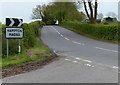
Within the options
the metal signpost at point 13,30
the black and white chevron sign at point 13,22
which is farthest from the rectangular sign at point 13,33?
the black and white chevron sign at point 13,22

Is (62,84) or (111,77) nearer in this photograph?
(62,84)

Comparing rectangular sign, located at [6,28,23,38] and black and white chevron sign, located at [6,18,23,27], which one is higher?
black and white chevron sign, located at [6,18,23,27]

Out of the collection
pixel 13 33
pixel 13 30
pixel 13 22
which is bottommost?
pixel 13 33

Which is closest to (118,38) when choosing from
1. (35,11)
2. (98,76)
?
(98,76)

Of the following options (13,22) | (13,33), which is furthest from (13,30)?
(13,22)

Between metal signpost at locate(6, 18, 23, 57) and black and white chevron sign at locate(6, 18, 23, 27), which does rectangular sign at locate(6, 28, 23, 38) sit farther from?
black and white chevron sign at locate(6, 18, 23, 27)

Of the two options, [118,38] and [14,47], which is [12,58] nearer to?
[14,47]

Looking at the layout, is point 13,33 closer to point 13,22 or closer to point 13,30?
point 13,30

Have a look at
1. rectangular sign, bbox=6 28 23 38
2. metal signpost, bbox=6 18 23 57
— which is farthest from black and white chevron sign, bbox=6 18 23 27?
rectangular sign, bbox=6 28 23 38

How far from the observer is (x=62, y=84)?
6.34 meters

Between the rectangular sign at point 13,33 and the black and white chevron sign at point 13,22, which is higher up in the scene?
the black and white chevron sign at point 13,22

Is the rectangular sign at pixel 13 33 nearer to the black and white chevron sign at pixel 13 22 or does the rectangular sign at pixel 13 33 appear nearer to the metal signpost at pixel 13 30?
the metal signpost at pixel 13 30

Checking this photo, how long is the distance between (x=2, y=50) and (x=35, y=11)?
10630cm

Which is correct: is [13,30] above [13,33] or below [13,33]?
above
